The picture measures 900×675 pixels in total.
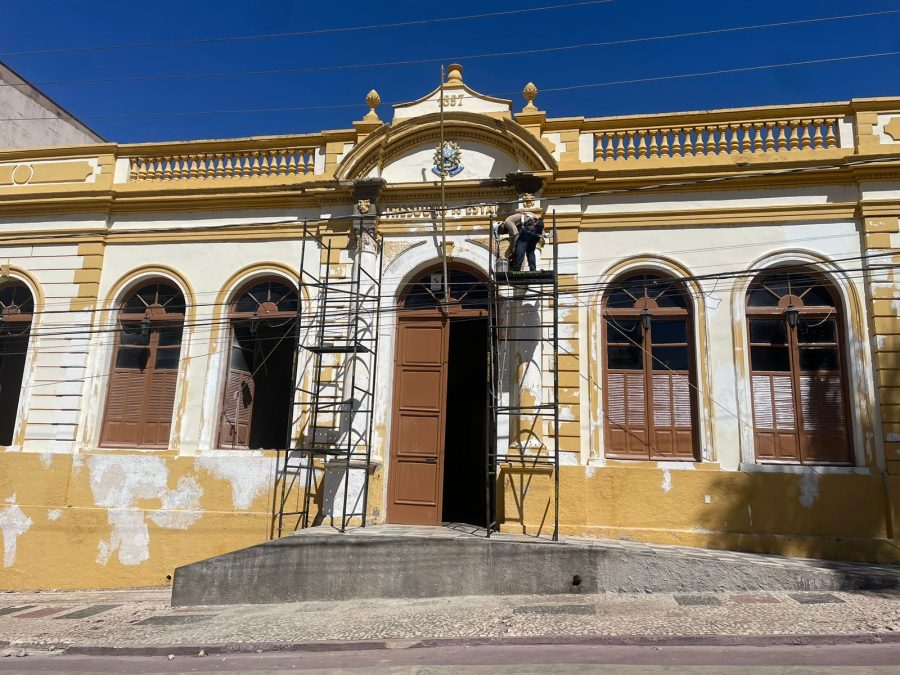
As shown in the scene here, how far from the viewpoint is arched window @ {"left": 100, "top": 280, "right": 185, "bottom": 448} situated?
428 inches

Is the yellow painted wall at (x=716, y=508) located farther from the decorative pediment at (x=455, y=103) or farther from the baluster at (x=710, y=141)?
the decorative pediment at (x=455, y=103)

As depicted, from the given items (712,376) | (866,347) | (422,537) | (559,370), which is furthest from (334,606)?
(866,347)

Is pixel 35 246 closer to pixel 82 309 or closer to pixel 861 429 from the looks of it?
pixel 82 309

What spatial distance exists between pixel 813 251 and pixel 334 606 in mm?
8050

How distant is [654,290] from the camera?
9.90 metres

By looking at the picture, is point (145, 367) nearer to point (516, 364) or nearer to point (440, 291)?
point (440, 291)

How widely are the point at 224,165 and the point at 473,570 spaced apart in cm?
802

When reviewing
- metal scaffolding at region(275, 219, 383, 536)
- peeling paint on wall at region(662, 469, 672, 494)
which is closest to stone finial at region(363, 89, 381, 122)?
metal scaffolding at region(275, 219, 383, 536)

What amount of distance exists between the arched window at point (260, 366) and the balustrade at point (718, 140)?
5.71m

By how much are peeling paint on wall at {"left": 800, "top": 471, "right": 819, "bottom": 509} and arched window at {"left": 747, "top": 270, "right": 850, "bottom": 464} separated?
32 centimetres

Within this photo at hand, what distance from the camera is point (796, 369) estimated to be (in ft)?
30.6

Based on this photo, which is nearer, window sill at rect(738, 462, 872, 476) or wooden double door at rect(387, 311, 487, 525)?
window sill at rect(738, 462, 872, 476)

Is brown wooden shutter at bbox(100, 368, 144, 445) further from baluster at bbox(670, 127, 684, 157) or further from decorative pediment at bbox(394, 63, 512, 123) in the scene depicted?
baluster at bbox(670, 127, 684, 157)

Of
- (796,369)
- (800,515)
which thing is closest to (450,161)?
(796,369)
